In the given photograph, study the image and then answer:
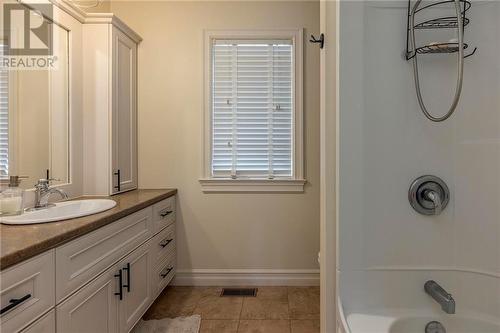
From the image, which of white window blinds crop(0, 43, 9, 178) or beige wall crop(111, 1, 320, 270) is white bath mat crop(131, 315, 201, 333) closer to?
beige wall crop(111, 1, 320, 270)

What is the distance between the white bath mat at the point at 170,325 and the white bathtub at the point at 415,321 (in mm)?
1169

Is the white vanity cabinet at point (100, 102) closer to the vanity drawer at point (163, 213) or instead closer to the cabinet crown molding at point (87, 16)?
the cabinet crown molding at point (87, 16)

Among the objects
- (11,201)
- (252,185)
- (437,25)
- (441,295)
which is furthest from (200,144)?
(441,295)

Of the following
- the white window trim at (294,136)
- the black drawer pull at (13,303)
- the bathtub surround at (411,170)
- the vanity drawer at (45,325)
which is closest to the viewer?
the black drawer pull at (13,303)

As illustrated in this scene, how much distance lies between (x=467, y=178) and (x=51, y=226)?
1759 mm

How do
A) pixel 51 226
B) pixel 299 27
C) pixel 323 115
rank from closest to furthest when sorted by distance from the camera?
pixel 51 226, pixel 323 115, pixel 299 27

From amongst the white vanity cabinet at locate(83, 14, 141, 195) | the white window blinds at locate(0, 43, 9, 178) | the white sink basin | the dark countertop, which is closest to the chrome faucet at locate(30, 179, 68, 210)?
the white sink basin

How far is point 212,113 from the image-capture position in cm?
258

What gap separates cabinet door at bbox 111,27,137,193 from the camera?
86.9 inches

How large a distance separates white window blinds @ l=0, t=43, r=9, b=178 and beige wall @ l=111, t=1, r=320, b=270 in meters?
1.08

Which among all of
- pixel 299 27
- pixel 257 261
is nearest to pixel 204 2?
Result: pixel 299 27

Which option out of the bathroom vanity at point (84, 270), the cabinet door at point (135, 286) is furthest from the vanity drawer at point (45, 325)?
the cabinet door at point (135, 286)

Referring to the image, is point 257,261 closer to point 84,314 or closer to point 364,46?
point 84,314

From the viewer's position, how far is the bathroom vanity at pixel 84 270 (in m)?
0.92
